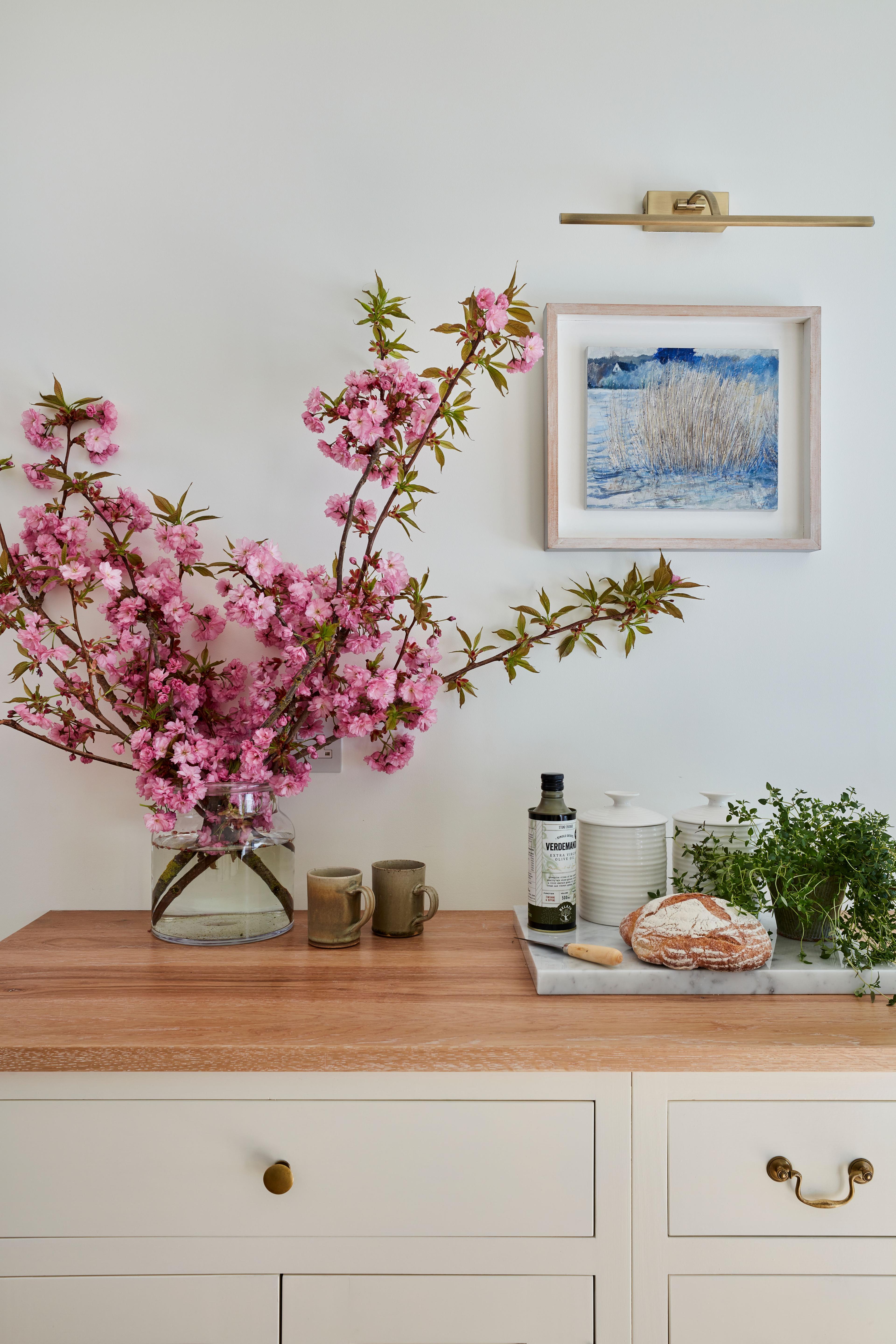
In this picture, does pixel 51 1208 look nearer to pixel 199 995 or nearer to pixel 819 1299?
pixel 199 995

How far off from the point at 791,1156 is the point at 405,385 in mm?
1077

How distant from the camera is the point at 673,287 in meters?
1.49

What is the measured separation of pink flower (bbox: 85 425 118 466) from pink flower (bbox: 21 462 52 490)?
80 mm

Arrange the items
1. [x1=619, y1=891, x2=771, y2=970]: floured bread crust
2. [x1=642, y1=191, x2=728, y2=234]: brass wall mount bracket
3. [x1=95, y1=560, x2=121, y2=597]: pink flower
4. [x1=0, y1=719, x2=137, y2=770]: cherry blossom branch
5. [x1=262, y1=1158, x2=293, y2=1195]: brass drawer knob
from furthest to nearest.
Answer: [x1=642, y1=191, x2=728, y2=234]: brass wall mount bracket → [x1=0, y1=719, x2=137, y2=770]: cherry blossom branch → [x1=95, y1=560, x2=121, y2=597]: pink flower → [x1=619, y1=891, x2=771, y2=970]: floured bread crust → [x1=262, y1=1158, x2=293, y2=1195]: brass drawer knob

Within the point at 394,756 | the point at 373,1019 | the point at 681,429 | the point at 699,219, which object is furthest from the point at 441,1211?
the point at 699,219

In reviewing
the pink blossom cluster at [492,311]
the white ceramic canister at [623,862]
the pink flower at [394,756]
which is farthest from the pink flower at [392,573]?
the white ceramic canister at [623,862]

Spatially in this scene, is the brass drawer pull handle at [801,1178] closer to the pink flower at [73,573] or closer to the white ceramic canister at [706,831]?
the white ceramic canister at [706,831]

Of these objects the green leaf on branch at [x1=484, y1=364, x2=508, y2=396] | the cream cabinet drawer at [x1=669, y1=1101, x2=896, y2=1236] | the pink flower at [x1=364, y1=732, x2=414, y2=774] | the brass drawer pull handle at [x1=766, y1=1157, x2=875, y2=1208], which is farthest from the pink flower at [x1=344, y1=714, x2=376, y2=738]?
the brass drawer pull handle at [x1=766, y1=1157, x2=875, y2=1208]

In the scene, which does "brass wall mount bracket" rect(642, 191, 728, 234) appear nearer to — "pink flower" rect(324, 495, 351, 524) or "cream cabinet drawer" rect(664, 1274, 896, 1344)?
"pink flower" rect(324, 495, 351, 524)

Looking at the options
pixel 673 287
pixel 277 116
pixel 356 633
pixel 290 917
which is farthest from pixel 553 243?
pixel 290 917

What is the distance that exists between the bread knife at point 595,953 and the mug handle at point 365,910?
0.91 feet

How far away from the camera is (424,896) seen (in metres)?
1.30

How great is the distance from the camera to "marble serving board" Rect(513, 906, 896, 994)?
1088 millimetres

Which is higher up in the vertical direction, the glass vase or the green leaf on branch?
the green leaf on branch
